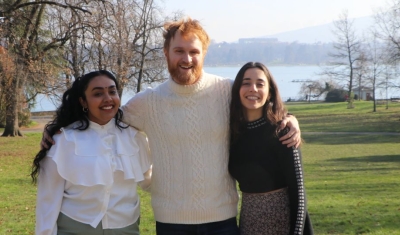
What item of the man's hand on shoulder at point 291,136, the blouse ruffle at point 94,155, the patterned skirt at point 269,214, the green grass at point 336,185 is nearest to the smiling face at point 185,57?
the blouse ruffle at point 94,155

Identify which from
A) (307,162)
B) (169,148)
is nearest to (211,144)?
(169,148)

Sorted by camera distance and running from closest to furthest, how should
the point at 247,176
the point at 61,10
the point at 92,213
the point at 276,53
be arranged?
the point at 92,213
the point at 247,176
the point at 61,10
the point at 276,53

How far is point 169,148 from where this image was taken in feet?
13.1

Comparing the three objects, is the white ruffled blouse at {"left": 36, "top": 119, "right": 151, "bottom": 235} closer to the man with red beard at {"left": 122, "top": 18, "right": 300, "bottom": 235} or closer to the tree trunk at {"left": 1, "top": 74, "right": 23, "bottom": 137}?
the man with red beard at {"left": 122, "top": 18, "right": 300, "bottom": 235}

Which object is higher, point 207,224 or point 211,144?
point 211,144

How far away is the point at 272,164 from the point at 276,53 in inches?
7696

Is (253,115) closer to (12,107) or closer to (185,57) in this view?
(185,57)

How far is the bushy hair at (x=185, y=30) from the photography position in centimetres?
392

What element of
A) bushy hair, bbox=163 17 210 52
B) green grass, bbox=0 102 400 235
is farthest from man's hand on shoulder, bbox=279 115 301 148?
green grass, bbox=0 102 400 235

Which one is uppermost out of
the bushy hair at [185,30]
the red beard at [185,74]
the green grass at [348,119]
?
the bushy hair at [185,30]

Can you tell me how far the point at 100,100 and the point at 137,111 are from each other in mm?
439

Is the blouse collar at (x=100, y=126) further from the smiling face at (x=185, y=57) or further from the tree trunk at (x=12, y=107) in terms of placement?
the tree trunk at (x=12, y=107)

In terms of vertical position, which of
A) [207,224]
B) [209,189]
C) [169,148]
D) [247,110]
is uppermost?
[247,110]

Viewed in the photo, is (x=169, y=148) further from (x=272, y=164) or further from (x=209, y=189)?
(x=272, y=164)
